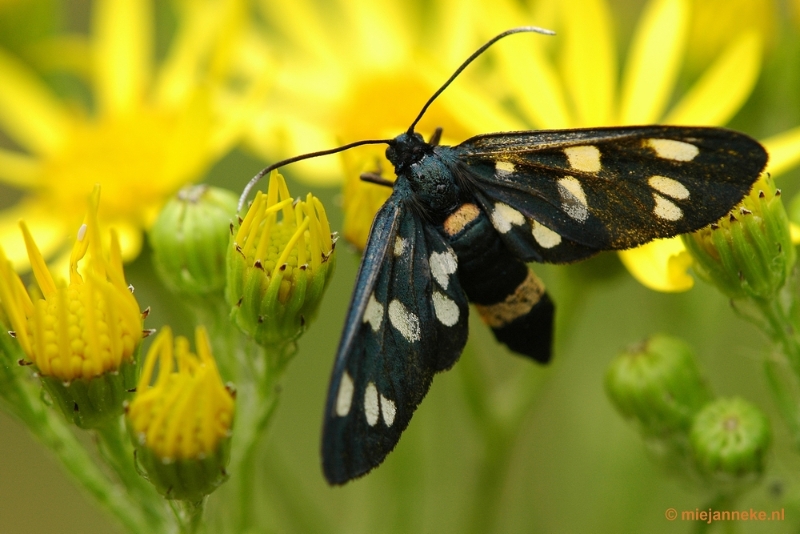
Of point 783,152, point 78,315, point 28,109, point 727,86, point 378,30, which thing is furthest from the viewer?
point 378,30

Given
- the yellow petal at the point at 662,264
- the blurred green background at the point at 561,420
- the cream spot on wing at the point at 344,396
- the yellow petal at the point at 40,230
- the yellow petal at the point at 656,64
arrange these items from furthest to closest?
the yellow petal at the point at 40,230 → the yellow petal at the point at 656,64 → the blurred green background at the point at 561,420 → the yellow petal at the point at 662,264 → the cream spot on wing at the point at 344,396

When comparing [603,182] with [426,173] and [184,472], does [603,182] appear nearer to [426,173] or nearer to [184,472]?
[426,173]

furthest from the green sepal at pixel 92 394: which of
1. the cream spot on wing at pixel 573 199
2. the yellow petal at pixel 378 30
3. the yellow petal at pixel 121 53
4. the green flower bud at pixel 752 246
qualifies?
the yellow petal at pixel 378 30

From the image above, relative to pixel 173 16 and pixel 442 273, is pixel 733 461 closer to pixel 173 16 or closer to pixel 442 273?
pixel 442 273

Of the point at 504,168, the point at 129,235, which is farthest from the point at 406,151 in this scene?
the point at 129,235

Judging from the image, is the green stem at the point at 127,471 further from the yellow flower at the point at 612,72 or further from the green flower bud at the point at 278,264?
the yellow flower at the point at 612,72
